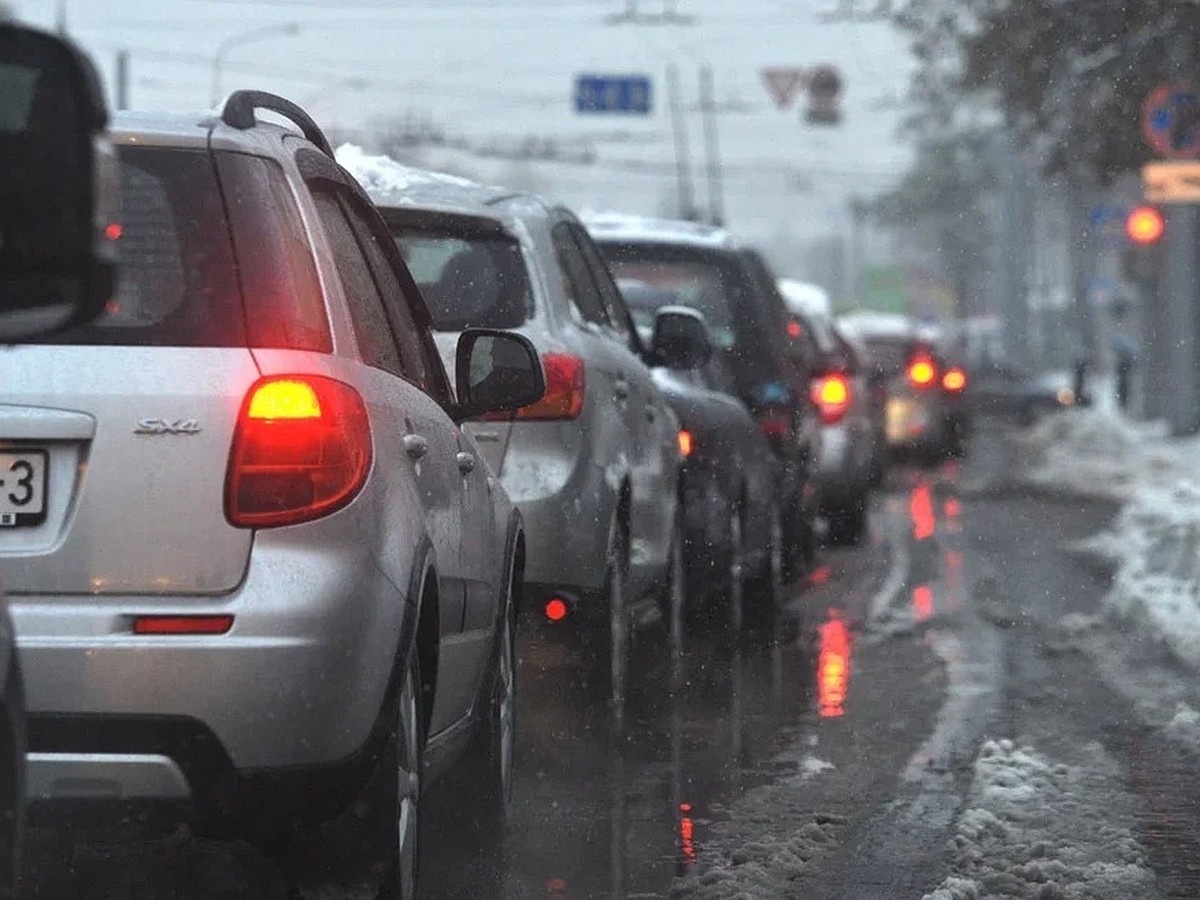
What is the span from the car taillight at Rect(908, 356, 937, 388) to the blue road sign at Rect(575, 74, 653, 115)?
86.4 ft

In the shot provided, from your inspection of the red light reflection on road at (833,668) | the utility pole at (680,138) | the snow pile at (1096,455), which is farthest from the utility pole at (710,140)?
the red light reflection on road at (833,668)

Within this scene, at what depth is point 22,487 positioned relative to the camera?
16.6 ft

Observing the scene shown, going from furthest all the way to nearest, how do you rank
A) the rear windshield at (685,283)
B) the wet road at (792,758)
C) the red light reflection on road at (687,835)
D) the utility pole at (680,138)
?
the utility pole at (680,138), the rear windshield at (685,283), the red light reflection on road at (687,835), the wet road at (792,758)

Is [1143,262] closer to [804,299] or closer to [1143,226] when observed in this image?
[1143,226]

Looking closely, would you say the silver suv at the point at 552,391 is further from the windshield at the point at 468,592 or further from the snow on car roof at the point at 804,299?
the snow on car roof at the point at 804,299

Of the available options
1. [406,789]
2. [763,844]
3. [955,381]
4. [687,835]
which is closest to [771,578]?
[687,835]

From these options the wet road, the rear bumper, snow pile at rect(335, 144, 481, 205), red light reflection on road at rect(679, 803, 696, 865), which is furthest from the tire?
the rear bumper

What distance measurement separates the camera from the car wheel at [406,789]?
527 cm

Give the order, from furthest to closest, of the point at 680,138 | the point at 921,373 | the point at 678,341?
the point at 680,138
the point at 921,373
the point at 678,341

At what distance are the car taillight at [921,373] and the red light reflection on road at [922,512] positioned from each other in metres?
3.04

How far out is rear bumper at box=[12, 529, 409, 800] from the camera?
492 cm

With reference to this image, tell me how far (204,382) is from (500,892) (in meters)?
1.73

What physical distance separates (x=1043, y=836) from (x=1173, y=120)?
603 inches

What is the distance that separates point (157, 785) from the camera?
16.2ft
